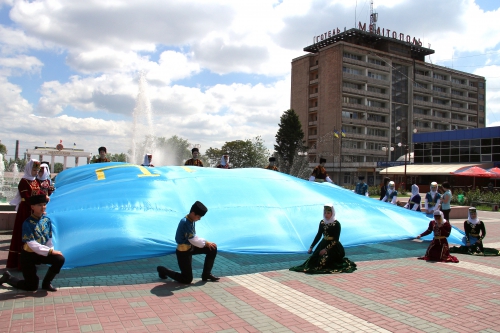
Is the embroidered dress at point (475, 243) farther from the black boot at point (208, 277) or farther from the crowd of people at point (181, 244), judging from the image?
the black boot at point (208, 277)

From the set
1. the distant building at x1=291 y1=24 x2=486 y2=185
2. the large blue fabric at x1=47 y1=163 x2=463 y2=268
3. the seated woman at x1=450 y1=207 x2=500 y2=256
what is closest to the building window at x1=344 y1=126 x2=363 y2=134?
the distant building at x1=291 y1=24 x2=486 y2=185

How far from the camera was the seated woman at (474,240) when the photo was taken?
9.81 m

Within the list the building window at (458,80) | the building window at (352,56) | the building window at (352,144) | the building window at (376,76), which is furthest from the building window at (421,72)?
the building window at (352,144)

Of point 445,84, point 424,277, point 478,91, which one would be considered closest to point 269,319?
point 424,277

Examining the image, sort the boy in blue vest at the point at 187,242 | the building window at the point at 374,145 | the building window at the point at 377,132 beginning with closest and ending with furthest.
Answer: the boy in blue vest at the point at 187,242
the building window at the point at 374,145
the building window at the point at 377,132

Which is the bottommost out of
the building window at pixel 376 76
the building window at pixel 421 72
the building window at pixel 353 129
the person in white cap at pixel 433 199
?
the person in white cap at pixel 433 199

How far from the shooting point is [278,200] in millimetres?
9094

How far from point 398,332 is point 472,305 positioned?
179 cm

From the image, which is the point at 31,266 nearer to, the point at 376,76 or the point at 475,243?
the point at 475,243

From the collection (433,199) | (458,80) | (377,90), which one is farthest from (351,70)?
(433,199)

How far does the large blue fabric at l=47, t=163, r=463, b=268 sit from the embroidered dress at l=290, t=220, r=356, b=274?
34 cm

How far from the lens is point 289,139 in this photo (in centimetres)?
6588

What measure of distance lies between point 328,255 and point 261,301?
2.33 m

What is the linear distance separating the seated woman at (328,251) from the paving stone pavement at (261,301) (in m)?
0.24
